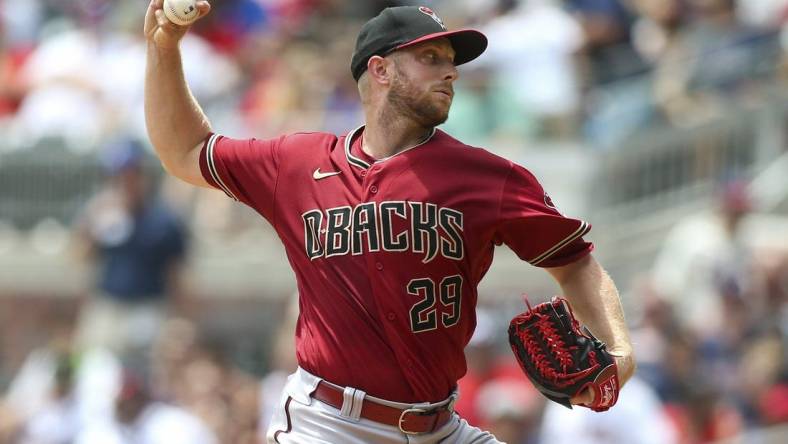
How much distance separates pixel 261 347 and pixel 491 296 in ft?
6.86

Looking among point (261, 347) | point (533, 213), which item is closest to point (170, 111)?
point (533, 213)

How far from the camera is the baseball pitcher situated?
5207mm

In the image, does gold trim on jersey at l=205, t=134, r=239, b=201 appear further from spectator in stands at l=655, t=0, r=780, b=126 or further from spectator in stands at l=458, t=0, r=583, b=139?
spectator in stands at l=458, t=0, r=583, b=139

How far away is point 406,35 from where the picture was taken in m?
5.29

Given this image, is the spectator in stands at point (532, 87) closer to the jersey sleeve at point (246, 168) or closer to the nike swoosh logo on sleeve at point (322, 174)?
the jersey sleeve at point (246, 168)

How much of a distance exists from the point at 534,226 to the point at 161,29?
151 cm

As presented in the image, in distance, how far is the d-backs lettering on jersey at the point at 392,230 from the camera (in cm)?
520

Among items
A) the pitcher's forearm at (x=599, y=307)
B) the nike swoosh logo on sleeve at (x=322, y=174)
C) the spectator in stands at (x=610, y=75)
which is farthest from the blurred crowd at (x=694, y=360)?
the nike swoosh logo on sleeve at (x=322, y=174)

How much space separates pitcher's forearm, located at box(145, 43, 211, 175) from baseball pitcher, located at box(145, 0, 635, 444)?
0.37 meters

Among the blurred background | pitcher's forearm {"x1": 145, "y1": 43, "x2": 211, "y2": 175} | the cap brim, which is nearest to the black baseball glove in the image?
the cap brim

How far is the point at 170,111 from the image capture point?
5.66m

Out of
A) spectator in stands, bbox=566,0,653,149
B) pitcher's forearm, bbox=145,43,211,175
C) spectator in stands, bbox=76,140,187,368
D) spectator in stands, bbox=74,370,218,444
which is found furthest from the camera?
spectator in stands, bbox=566,0,653,149

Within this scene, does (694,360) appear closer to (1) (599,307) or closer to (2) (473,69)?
(2) (473,69)

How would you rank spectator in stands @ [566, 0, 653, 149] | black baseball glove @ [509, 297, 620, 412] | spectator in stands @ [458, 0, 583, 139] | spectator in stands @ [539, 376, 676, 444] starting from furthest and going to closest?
spectator in stands @ [458, 0, 583, 139] < spectator in stands @ [566, 0, 653, 149] < spectator in stands @ [539, 376, 676, 444] < black baseball glove @ [509, 297, 620, 412]
